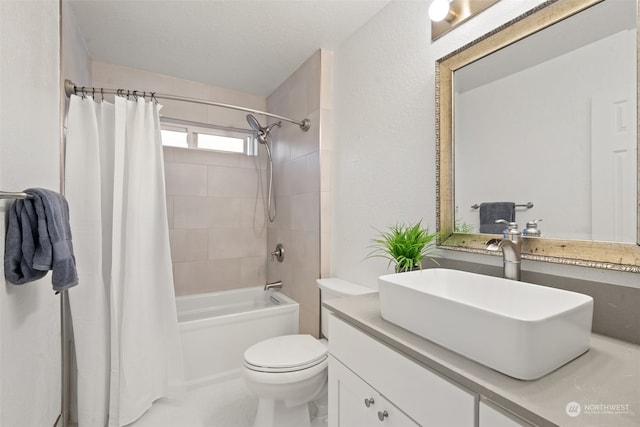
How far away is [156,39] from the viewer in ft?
6.35

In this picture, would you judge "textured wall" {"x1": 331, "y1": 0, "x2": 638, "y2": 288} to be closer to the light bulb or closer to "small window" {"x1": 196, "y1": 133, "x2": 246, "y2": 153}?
the light bulb

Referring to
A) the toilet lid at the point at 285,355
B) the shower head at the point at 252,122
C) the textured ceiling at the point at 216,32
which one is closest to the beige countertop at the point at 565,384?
the toilet lid at the point at 285,355

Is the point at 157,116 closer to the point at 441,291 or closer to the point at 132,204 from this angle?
the point at 132,204

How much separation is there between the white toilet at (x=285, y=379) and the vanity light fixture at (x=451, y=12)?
1335 mm

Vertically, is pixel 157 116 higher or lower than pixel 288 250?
higher

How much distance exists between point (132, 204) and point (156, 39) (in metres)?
1.15

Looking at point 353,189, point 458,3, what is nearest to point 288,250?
point 353,189

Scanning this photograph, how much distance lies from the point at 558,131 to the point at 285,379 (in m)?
1.50

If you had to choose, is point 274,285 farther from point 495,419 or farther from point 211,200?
point 495,419

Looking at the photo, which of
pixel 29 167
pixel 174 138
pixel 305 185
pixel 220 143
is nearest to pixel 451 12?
pixel 305 185

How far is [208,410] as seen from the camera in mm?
1724

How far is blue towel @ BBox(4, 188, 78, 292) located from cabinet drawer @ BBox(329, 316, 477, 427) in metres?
0.97

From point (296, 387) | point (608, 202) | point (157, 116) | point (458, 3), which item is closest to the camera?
point (608, 202)

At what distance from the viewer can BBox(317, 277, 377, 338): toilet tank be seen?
5.47 feet
